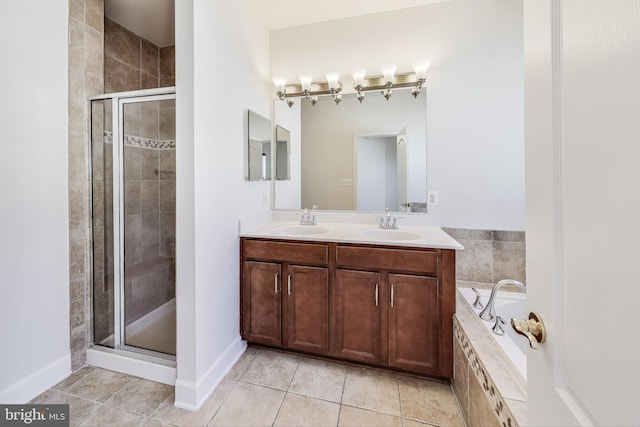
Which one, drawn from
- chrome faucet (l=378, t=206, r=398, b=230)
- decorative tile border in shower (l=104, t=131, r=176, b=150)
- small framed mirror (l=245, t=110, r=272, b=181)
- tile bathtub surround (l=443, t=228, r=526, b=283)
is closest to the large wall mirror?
chrome faucet (l=378, t=206, r=398, b=230)

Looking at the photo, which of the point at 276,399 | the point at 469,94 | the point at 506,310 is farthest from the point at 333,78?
the point at 276,399

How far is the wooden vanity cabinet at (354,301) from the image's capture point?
165cm

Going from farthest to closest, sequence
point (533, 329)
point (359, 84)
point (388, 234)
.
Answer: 1. point (359, 84)
2. point (388, 234)
3. point (533, 329)

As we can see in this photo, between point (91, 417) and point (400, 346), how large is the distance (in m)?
1.74

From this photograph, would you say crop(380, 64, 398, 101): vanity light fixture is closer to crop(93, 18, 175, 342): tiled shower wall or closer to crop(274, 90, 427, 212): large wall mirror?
crop(274, 90, 427, 212): large wall mirror

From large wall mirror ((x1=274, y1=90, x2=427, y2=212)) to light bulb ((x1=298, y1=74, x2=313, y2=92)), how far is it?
0.13 meters

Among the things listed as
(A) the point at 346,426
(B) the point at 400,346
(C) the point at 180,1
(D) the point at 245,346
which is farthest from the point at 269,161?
(A) the point at 346,426

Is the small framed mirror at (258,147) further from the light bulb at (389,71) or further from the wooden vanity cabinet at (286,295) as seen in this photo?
the light bulb at (389,71)

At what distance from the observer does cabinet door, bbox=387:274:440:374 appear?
5.43 feet

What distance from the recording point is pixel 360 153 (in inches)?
94.6

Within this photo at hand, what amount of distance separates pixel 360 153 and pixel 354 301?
1.27 metres

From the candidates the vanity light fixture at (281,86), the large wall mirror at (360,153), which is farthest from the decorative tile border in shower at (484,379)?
the vanity light fixture at (281,86)

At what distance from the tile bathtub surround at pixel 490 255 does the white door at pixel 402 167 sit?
0.46 metres

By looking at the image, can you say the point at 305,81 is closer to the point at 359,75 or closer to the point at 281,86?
the point at 281,86
